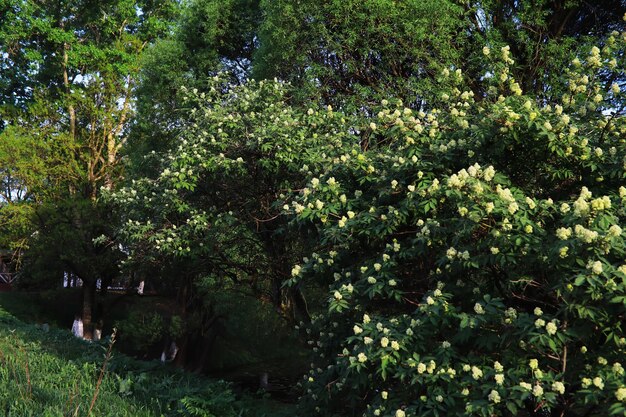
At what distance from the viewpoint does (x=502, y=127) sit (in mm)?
4867

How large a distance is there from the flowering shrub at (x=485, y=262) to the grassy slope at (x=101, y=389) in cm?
167

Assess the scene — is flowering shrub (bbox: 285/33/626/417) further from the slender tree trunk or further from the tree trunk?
the slender tree trunk

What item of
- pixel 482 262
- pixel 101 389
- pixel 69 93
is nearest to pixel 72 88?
pixel 69 93

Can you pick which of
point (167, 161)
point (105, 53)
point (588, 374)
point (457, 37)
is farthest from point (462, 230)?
point (105, 53)

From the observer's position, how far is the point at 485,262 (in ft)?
13.9

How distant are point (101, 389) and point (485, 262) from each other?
5086 millimetres

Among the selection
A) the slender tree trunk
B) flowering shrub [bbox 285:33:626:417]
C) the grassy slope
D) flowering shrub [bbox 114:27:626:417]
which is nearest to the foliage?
the grassy slope

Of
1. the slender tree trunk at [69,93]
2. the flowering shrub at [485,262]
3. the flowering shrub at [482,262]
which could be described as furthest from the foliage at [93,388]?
the slender tree trunk at [69,93]

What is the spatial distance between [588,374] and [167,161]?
9.01 meters

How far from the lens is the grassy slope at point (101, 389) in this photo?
551 centimetres

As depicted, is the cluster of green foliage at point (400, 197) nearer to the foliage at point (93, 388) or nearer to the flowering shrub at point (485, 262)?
the flowering shrub at point (485, 262)

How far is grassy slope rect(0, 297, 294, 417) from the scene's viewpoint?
5.51m

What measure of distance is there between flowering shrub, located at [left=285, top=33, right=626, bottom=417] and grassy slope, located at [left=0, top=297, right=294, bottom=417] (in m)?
1.67

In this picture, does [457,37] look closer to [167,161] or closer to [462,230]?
[167,161]
